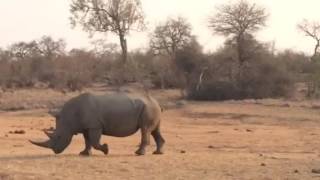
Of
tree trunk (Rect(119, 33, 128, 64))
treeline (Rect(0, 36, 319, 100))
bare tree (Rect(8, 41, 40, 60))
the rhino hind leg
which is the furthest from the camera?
bare tree (Rect(8, 41, 40, 60))

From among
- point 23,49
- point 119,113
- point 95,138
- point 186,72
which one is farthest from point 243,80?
point 23,49

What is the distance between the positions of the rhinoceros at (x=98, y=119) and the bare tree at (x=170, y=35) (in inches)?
1642

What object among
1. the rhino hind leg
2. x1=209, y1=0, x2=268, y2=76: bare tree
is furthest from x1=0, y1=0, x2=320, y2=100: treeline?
the rhino hind leg

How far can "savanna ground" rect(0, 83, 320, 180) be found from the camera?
43.1 ft

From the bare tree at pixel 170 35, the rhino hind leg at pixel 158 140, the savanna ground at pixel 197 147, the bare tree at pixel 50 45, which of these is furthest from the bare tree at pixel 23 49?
the rhino hind leg at pixel 158 140

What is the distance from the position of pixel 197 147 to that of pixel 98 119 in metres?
4.33

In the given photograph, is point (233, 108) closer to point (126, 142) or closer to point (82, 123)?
point (126, 142)

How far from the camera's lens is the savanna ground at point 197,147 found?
43.1 feet

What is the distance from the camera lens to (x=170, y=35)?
59.1 metres

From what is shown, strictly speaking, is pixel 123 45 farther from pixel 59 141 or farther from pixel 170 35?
pixel 59 141

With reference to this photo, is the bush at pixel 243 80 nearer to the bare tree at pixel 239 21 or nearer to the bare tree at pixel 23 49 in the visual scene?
the bare tree at pixel 239 21

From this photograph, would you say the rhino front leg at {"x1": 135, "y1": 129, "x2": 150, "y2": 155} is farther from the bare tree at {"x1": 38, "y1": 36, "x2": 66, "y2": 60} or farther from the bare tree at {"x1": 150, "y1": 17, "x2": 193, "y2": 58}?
Answer: the bare tree at {"x1": 38, "y1": 36, "x2": 66, "y2": 60}

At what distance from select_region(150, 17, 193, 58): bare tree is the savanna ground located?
19.4 meters

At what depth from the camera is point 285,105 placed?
118ft
